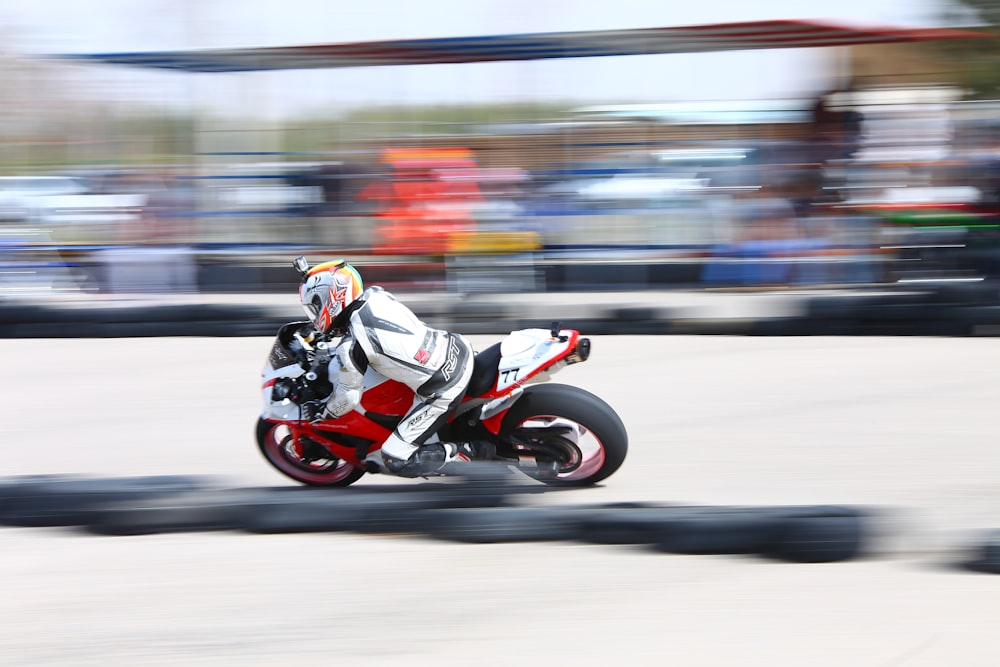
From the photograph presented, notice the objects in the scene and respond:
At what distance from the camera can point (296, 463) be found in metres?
6.18

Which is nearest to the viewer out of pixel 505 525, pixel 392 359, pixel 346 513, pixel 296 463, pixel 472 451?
pixel 505 525

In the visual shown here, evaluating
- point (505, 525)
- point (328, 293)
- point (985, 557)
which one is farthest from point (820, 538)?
point (328, 293)

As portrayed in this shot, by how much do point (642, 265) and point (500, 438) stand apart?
9095 mm

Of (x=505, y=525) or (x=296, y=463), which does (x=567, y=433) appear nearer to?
(x=505, y=525)

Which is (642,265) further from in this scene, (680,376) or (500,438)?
(500,438)

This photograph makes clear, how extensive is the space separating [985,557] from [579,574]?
152 centimetres

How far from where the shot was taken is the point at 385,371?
5727mm

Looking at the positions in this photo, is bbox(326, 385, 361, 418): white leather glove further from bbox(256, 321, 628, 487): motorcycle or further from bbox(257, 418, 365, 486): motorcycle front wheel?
bbox(257, 418, 365, 486): motorcycle front wheel

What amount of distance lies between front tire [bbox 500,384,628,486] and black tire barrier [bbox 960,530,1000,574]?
67.8 inches

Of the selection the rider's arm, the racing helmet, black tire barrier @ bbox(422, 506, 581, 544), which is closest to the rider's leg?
the rider's arm

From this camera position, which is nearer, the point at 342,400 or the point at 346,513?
the point at 346,513

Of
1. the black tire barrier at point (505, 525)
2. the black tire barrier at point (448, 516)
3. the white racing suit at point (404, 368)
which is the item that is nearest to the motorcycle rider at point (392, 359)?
the white racing suit at point (404, 368)

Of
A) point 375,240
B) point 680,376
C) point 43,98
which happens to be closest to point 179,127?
point 375,240

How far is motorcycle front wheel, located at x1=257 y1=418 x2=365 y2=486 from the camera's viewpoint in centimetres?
613
